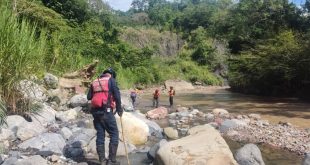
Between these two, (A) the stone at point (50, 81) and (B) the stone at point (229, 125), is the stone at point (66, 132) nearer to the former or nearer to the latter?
(A) the stone at point (50, 81)

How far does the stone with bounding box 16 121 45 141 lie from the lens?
27.5 feet

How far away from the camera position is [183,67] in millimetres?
46094

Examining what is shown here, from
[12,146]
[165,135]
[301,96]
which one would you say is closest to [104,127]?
[12,146]

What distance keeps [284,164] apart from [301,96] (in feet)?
56.2

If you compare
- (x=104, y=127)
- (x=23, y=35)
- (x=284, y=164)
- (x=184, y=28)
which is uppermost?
(x=184, y=28)

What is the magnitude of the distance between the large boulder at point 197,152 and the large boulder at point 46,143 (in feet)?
6.65

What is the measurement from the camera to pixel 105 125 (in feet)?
23.9

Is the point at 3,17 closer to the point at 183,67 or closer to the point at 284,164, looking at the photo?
the point at 284,164

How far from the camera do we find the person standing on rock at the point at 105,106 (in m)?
7.13

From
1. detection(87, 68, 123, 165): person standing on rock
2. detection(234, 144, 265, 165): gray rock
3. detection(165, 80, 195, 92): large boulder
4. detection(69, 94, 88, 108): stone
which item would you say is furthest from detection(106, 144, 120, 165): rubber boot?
detection(165, 80, 195, 92): large boulder

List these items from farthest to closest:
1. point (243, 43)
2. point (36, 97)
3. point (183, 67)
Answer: point (183, 67) < point (243, 43) < point (36, 97)

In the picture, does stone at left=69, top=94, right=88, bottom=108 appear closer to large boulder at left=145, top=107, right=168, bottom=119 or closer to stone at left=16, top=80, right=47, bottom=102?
large boulder at left=145, top=107, right=168, bottom=119

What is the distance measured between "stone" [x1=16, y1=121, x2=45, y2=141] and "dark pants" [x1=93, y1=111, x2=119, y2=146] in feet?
6.25

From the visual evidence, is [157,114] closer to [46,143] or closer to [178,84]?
[46,143]
